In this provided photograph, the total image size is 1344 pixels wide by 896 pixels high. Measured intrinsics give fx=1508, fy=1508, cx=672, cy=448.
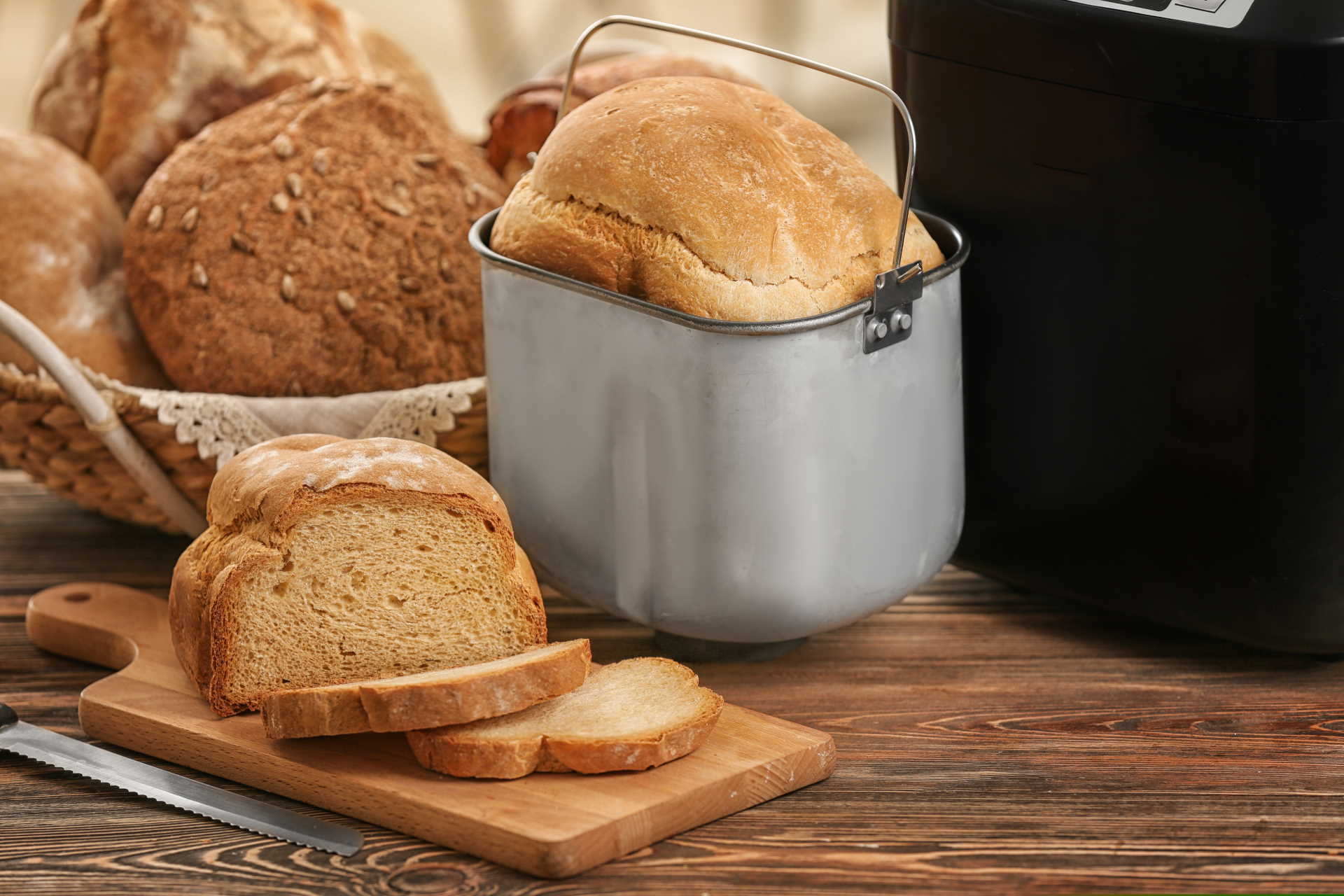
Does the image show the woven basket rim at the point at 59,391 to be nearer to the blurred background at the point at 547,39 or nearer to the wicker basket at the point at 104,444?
Result: the wicker basket at the point at 104,444

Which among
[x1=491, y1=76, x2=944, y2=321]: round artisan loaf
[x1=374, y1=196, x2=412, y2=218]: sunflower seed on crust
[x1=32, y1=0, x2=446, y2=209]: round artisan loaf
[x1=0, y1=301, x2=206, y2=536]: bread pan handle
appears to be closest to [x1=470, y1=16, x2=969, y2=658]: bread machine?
[x1=491, y1=76, x2=944, y2=321]: round artisan loaf

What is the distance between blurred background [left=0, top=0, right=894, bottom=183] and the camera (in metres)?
3.17

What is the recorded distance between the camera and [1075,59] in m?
1.22

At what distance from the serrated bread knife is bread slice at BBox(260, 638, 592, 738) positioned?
63mm

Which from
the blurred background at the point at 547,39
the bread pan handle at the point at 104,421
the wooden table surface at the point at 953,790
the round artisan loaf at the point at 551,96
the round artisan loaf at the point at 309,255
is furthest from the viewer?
the blurred background at the point at 547,39

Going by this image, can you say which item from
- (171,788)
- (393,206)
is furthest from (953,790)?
(393,206)

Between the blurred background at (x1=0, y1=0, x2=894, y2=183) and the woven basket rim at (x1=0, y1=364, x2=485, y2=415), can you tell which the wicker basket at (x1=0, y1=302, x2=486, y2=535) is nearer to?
the woven basket rim at (x1=0, y1=364, x2=485, y2=415)

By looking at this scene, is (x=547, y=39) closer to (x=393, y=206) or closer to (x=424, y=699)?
(x=393, y=206)

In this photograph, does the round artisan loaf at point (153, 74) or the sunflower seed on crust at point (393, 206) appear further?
the round artisan loaf at point (153, 74)

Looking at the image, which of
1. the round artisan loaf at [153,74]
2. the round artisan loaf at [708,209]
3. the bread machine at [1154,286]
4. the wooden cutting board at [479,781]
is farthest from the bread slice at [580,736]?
the round artisan loaf at [153,74]

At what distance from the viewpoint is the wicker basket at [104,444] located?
1.39m

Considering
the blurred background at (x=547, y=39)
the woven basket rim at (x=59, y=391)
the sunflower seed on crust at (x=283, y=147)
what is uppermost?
the blurred background at (x=547, y=39)

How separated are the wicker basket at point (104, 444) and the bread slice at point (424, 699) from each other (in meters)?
0.37

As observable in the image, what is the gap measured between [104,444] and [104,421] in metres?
0.05
